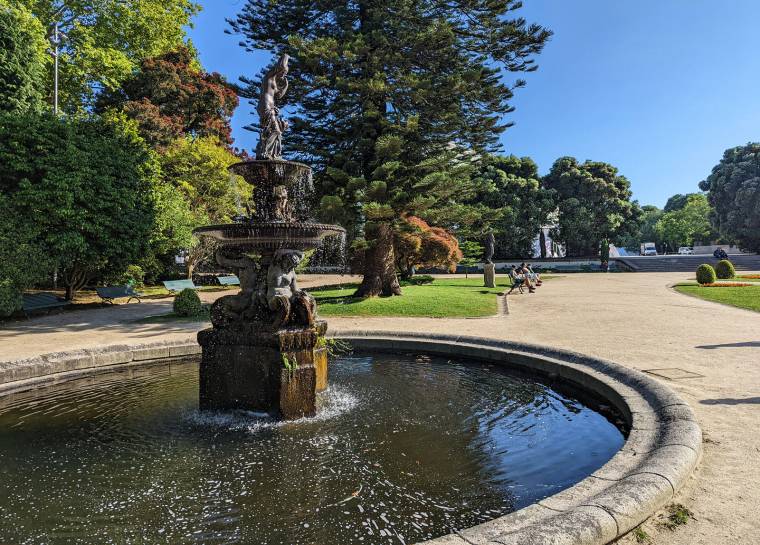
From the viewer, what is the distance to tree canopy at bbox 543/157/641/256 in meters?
44.9

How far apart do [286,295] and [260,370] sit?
0.96 m

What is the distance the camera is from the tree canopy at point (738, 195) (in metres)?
47.8

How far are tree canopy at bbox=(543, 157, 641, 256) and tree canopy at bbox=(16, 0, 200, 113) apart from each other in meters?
35.2

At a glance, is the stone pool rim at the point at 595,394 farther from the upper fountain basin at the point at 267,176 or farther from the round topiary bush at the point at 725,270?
the round topiary bush at the point at 725,270

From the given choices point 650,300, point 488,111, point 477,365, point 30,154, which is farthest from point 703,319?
point 30,154

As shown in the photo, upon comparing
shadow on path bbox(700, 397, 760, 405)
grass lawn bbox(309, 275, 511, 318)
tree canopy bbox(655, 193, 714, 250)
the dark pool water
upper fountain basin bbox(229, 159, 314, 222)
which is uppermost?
tree canopy bbox(655, 193, 714, 250)

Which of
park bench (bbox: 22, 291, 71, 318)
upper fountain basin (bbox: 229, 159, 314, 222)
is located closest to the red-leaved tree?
park bench (bbox: 22, 291, 71, 318)

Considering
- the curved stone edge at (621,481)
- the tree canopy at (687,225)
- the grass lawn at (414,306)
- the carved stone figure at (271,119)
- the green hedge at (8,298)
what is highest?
the tree canopy at (687,225)

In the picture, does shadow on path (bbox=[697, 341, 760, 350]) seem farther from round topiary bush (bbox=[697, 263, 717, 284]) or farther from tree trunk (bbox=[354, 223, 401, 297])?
round topiary bush (bbox=[697, 263, 717, 284])

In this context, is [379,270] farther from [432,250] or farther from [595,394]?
[595,394]

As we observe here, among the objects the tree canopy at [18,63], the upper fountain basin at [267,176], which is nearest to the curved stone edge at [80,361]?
the upper fountain basin at [267,176]

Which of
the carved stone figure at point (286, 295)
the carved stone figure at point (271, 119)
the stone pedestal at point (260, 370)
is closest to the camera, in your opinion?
the stone pedestal at point (260, 370)

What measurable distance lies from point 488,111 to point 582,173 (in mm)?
31075

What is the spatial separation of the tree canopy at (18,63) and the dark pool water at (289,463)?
18264 millimetres
